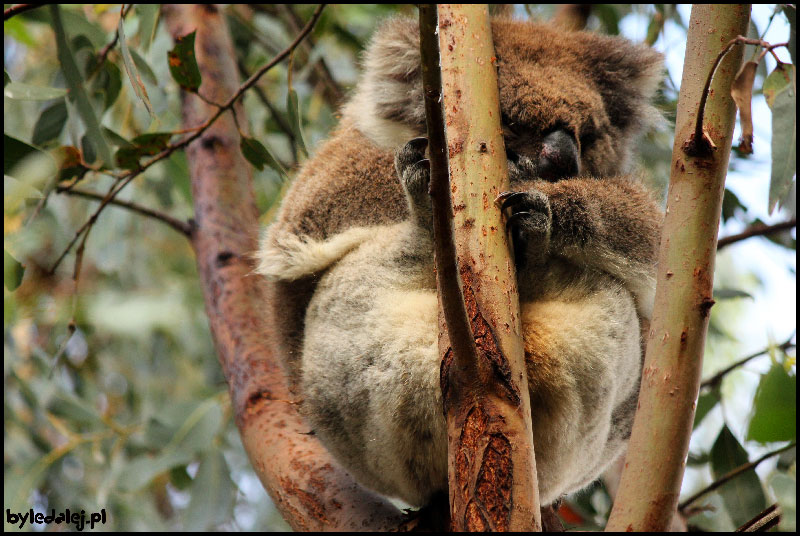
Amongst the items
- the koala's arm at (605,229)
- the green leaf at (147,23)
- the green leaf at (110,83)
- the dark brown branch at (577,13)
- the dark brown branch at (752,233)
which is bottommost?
the dark brown branch at (752,233)

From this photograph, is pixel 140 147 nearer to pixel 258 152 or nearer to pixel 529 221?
pixel 258 152

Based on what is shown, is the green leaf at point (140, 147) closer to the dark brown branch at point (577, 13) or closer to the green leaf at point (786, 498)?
the green leaf at point (786, 498)

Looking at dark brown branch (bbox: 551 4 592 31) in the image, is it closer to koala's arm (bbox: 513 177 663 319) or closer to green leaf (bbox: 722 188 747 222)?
green leaf (bbox: 722 188 747 222)

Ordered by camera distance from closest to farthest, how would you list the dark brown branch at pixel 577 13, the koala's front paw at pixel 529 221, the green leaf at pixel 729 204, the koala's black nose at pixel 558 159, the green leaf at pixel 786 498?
the green leaf at pixel 786 498 < the koala's front paw at pixel 529 221 < the koala's black nose at pixel 558 159 < the green leaf at pixel 729 204 < the dark brown branch at pixel 577 13

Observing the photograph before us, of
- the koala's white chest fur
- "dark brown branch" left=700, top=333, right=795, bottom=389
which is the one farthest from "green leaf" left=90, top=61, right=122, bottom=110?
"dark brown branch" left=700, top=333, right=795, bottom=389

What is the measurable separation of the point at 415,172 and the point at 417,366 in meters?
0.36

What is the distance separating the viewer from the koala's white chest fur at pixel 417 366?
1452mm

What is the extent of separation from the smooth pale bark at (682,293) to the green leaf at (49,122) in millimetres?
1818

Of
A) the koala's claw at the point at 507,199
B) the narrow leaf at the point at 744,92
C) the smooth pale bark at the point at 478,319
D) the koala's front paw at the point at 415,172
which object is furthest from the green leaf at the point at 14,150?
the narrow leaf at the point at 744,92

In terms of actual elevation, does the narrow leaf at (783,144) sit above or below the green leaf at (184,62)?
below

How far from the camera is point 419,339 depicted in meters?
1.47

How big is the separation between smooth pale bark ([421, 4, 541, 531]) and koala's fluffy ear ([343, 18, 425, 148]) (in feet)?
1.57

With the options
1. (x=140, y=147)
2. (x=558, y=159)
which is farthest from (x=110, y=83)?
(x=558, y=159)

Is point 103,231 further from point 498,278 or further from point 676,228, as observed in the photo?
point 676,228
